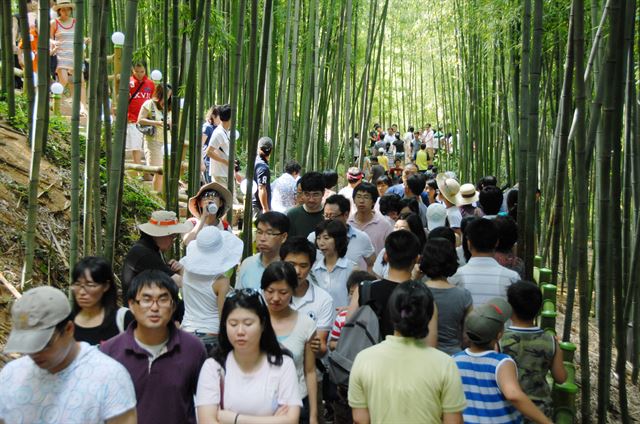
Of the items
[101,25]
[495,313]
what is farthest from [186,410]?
[101,25]

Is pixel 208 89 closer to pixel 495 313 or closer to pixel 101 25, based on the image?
pixel 101 25

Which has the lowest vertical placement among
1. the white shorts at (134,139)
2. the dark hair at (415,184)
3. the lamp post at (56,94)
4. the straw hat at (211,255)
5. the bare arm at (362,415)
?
the bare arm at (362,415)

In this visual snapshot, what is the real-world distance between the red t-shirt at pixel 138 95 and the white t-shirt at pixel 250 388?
4.80 m

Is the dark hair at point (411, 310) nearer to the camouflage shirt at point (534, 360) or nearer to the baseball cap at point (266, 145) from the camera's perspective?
the camouflage shirt at point (534, 360)

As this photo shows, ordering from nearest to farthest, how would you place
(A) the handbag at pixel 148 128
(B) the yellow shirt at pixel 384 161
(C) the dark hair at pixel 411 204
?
1. (C) the dark hair at pixel 411 204
2. (A) the handbag at pixel 148 128
3. (B) the yellow shirt at pixel 384 161

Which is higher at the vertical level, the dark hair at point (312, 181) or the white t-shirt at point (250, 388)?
the dark hair at point (312, 181)

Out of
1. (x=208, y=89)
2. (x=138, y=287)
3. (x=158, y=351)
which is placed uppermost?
(x=208, y=89)

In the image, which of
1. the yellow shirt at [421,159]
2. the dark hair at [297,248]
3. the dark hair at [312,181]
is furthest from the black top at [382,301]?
the yellow shirt at [421,159]

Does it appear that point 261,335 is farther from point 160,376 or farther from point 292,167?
point 292,167

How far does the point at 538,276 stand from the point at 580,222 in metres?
0.99

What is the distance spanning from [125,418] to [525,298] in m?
1.43

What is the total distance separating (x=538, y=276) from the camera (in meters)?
4.44

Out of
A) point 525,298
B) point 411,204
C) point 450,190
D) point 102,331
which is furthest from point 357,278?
point 450,190

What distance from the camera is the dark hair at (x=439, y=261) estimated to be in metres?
2.91
